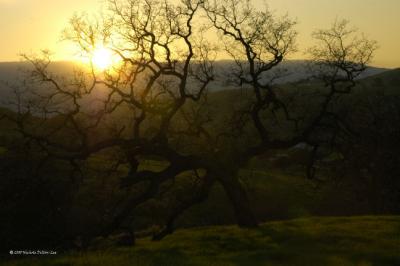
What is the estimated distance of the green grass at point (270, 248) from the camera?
77.2ft

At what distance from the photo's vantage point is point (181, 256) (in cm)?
2575

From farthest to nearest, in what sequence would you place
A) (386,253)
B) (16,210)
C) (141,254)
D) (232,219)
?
(232,219) → (16,210) → (141,254) → (386,253)

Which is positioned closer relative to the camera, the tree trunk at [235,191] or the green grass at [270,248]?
the green grass at [270,248]

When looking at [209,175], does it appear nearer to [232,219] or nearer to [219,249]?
[219,249]

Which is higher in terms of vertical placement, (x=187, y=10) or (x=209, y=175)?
(x=187, y=10)

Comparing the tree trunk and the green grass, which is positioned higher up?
the tree trunk

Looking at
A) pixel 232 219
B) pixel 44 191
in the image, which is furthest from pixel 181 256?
pixel 232 219

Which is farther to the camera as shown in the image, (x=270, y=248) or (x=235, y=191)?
(x=235, y=191)

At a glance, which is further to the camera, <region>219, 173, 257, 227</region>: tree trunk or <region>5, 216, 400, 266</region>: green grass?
<region>219, 173, 257, 227</region>: tree trunk

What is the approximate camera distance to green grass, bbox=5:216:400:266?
77.2 ft

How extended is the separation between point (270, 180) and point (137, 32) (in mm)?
60797

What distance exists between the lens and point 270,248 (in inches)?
1069

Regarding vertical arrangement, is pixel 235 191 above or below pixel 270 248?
above

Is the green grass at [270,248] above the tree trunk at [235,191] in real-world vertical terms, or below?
below
